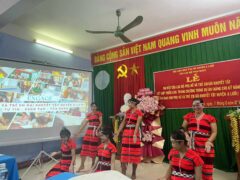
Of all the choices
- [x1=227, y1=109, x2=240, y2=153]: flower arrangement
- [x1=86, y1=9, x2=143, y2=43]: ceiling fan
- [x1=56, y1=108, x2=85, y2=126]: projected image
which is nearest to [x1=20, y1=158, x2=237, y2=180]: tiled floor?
[x1=227, y1=109, x2=240, y2=153]: flower arrangement

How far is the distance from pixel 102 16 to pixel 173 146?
118 inches

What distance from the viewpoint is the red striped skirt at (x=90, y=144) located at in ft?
12.5

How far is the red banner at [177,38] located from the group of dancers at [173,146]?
1.95 metres

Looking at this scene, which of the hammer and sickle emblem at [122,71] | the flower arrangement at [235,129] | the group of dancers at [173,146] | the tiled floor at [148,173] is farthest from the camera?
the hammer and sickle emblem at [122,71]

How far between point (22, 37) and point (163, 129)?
3.52 meters

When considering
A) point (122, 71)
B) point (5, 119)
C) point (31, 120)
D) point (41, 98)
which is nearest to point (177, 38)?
point (122, 71)

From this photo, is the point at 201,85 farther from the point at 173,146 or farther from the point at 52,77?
the point at 52,77

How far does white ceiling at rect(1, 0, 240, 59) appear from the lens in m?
3.54

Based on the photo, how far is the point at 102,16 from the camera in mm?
3971

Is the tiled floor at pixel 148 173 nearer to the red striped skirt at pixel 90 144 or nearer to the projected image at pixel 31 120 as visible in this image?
the red striped skirt at pixel 90 144

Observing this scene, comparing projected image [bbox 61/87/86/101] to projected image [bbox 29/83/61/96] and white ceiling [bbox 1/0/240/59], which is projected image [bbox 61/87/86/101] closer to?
projected image [bbox 29/83/61/96]

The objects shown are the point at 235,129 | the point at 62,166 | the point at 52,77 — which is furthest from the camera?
the point at 52,77

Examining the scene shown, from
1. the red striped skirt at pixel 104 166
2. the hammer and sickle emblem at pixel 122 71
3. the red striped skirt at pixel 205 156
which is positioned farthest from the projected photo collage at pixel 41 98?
the red striped skirt at pixel 205 156

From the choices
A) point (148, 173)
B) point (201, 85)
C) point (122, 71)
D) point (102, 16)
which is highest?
point (102, 16)
